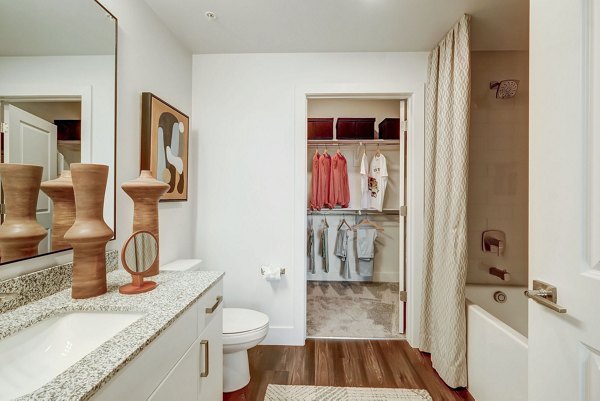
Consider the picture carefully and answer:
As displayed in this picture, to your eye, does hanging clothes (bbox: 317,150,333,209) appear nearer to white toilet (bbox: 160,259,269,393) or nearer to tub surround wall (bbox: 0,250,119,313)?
white toilet (bbox: 160,259,269,393)

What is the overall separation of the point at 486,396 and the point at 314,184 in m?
2.48

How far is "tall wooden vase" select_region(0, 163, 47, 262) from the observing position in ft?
2.95

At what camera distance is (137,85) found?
1.57 m

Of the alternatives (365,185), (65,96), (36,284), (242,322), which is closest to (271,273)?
(242,322)

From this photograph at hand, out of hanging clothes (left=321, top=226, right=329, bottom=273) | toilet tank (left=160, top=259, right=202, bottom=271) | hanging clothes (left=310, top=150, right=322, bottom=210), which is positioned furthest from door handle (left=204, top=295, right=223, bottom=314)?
hanging clothes (left=321, top=226, right=329, bottom=273)

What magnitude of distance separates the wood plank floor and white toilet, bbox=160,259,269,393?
0.35 feet

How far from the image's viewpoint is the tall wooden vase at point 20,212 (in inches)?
35.4

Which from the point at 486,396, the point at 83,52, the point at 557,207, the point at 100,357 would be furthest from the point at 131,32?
the point at 486,396

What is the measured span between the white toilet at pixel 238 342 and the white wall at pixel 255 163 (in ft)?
1.50

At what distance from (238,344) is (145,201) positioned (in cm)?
99

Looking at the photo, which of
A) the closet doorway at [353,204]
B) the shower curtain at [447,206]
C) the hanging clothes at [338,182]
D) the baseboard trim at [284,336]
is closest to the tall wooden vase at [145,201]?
the baseboard trim at [284,336]

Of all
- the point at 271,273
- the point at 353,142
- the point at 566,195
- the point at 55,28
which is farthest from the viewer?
the point at 353,142

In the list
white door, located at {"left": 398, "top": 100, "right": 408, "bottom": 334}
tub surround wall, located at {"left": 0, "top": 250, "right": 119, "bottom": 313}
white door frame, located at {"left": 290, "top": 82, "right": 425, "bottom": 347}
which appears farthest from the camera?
white door, located at {"left": 398, "top": 100, "right": 408, "bottom": 334}

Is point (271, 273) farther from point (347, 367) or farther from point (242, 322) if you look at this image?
point (347, 367)
